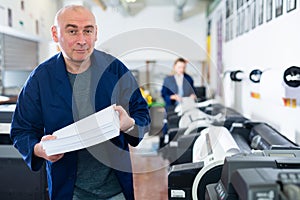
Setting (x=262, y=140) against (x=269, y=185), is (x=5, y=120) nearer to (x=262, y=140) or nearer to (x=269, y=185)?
(x=262, y=140)

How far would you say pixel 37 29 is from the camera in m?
5.01

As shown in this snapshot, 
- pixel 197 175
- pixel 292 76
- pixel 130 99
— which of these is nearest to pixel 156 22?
pixel 292 76

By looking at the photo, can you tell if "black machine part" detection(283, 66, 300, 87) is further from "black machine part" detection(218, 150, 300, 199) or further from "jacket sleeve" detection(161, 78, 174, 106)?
"jacket sleeve" detection(161, 78, 174, 106)

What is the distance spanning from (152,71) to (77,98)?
238 inches

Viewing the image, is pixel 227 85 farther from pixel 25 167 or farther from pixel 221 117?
pixel 25 167

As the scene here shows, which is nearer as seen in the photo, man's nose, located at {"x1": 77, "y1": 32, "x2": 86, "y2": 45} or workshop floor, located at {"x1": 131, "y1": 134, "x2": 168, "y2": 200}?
man's nose, located at {"x1": 77, "y1": 32, "x2": 86, "y2": 45}

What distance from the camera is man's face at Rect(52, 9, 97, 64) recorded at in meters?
1.31

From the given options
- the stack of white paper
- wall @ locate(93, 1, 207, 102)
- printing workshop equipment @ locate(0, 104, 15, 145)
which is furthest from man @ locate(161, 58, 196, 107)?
the stack of white paper

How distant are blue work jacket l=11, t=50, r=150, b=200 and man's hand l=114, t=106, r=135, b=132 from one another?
7cm

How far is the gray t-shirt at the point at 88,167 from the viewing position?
1.36m

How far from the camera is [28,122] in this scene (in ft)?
4.35

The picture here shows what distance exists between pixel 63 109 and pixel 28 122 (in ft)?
0.45

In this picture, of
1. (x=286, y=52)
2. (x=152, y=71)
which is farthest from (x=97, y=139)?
(x=152, y=71)

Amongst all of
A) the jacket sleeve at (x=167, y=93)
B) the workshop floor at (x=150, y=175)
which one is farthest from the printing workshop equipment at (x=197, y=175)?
the jacket sleeve at (x=167, y=93)
